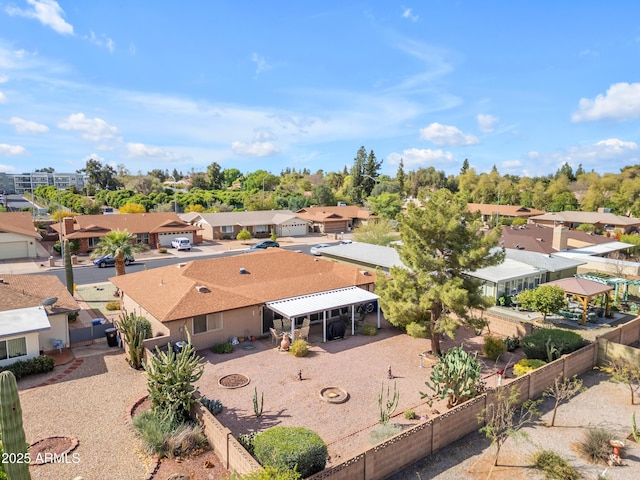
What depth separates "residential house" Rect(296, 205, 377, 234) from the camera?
75.1 m

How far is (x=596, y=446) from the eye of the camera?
1424 centimetres

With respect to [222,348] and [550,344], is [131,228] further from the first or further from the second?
[550,344]

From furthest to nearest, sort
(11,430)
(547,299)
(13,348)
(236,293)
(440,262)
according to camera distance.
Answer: (547,299), (236,293), (440,262), (13,348), (11,430)

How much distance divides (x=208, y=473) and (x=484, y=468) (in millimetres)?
8445

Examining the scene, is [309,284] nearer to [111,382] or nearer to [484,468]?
[111,382]

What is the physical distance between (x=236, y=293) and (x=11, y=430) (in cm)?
1537

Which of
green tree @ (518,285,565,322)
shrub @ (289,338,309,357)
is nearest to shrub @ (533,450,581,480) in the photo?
shrub @ (289,338,309,357)

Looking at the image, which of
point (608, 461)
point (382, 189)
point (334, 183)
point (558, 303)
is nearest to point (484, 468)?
point (608, 461)

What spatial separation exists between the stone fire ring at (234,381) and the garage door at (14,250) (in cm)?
4050

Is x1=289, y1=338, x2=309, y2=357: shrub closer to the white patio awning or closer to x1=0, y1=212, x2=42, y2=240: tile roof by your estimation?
the white patio awning

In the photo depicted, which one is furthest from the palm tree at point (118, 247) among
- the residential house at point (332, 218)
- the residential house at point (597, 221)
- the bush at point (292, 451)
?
the residential house at point (597, 221)

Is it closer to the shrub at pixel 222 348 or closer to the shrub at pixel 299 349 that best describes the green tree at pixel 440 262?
the shrub at pixel 299 349

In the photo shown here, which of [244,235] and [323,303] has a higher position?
[244,235]

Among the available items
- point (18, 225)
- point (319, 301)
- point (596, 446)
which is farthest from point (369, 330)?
point (18, 225)
